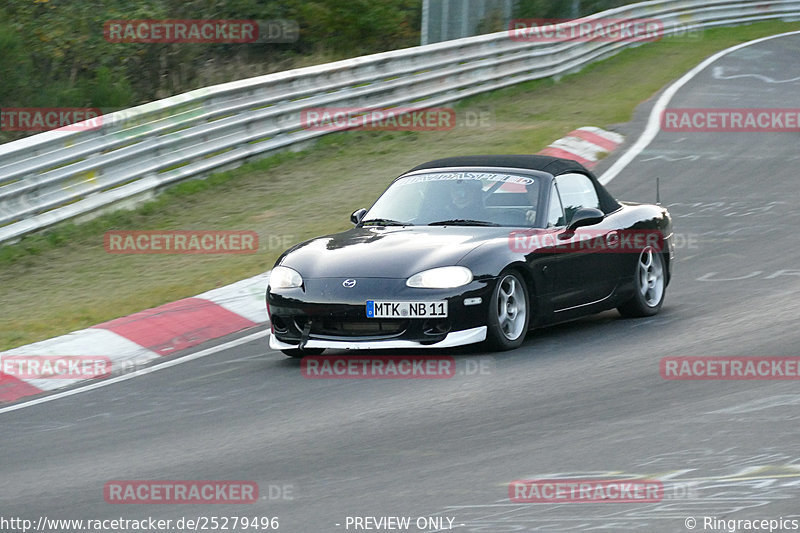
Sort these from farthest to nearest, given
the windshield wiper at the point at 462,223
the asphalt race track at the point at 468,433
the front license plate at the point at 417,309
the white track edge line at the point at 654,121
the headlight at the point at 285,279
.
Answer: the white track edge line at the point at 654,121, the windshield wiper at the point at 462,223, the headlight at the point at 285,279, the front license plate at the point at 417,309, the asphalt race track at the point at 468,433

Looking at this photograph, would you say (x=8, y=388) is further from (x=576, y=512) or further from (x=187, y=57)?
(x=187, y=57)

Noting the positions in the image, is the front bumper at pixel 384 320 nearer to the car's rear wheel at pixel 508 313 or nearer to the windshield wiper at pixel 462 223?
the car's rear wheel at pixel 508 313

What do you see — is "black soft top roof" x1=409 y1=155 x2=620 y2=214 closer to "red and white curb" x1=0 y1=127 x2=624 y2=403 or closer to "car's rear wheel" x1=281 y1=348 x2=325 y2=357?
"car's rear wheel" x1=281 y1=348 x2=325 y2=357

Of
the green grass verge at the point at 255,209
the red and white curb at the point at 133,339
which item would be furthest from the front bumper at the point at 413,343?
the green grass verge at the point at 255,209

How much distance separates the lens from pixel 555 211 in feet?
31.2

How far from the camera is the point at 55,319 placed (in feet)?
34.6

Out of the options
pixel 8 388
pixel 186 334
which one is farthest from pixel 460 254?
pixel 8 388

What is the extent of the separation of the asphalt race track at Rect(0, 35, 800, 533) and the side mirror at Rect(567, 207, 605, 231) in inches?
32.4

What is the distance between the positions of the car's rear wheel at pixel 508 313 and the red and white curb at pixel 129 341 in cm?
244

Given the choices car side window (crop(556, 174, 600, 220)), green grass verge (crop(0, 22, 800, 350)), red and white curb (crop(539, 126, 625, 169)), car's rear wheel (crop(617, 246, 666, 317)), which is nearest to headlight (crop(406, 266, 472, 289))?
car side window (crop(556, 174, 600, 220))

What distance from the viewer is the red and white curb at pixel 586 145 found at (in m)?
17.0

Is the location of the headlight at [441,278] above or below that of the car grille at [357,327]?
Result: above

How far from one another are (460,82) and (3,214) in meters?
10.3

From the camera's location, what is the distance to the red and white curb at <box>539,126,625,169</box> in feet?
55.9
